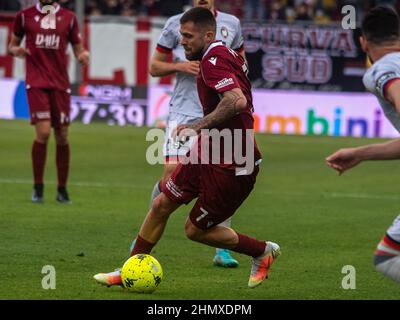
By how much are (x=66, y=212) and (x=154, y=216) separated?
15.4ft

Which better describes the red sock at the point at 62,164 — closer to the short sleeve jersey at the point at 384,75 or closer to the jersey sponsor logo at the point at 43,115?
the jersey sponsor logo at the point at 43,115

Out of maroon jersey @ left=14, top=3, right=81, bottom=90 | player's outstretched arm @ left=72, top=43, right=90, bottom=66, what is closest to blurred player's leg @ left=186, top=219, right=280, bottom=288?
player's outstretched arm @ left=72, top=43, right=90, bottom=66

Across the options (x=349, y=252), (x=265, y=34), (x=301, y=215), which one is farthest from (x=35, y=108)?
(x=265, y=34)

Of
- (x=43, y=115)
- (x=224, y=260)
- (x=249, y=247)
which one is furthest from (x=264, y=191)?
(x=249, y=247)

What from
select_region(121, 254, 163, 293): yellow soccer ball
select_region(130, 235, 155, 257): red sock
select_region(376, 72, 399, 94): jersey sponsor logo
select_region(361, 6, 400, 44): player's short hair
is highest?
select_region(361, 6, 400, 44): player's short hair

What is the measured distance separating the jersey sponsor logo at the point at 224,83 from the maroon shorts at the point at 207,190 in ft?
2.13

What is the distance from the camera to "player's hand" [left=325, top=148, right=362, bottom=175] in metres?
6.70

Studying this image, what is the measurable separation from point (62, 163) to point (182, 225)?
2.27 m

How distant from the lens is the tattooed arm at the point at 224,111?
8.06 m

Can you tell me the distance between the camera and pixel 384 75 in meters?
6.75

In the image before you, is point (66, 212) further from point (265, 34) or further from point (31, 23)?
point (265, 34)

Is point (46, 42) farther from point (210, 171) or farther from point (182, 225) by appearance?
point (210, 171)

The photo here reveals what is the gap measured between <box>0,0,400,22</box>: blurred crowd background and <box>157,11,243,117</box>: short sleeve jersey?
16.7 m

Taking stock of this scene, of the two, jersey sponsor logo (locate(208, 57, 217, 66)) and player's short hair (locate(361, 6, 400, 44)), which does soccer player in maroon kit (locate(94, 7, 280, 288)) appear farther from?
player's short hair (locate(361, 6, 400, 44))
